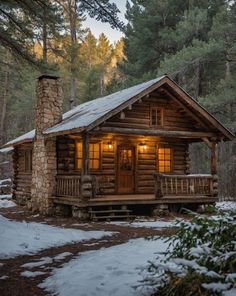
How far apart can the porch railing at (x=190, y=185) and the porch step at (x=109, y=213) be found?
1961 mm

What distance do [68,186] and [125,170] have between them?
3.61 metres

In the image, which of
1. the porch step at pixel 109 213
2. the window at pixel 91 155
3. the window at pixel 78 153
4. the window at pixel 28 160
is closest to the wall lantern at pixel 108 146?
the window at pixel 91 155

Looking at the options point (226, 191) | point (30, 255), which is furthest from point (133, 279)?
point (226, 191)

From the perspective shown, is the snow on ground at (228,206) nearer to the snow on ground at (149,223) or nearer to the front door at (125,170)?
the snow on ground at (149,223)

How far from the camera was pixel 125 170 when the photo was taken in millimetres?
18359

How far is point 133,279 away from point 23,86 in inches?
1487

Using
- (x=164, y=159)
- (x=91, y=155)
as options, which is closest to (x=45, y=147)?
(x=91, y=155)

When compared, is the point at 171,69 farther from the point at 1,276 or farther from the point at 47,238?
the point at 1,276

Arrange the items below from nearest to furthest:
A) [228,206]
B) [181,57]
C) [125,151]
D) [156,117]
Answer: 1. [228,206]
2. [156,117]
3. [125,151]
4. [181,57]

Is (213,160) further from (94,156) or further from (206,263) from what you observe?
(206,263)

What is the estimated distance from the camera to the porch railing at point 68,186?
14947 millimetres

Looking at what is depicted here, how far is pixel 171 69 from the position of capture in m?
25.3

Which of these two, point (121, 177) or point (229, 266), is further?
point (121, 177)

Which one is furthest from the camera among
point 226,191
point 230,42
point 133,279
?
point 230,42
